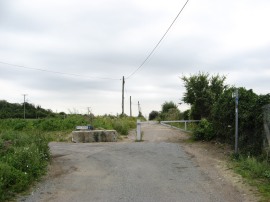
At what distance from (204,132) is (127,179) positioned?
1039cm

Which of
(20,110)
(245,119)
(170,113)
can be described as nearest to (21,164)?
(245,119)

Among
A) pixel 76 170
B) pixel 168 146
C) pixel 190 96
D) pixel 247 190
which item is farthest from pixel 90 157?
pixel 190 96

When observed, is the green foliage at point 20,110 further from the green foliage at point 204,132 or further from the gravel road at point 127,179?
the gravel road at point 127,179

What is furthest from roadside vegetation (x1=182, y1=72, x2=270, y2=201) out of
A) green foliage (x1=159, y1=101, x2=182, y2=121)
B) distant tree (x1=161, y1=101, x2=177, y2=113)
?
distant tree (x1=161, y1=101, x2=177, y2=113)

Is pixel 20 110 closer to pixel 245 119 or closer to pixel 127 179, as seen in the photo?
pixel 245 119

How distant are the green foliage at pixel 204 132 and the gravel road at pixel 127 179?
4049mm

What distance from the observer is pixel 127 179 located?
10523mm

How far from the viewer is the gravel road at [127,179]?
28.3 feet

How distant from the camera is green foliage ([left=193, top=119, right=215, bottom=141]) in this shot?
19.8 metres

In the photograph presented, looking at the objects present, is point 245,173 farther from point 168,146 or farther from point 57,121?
point 57,121

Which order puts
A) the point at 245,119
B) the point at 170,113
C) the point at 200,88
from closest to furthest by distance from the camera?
1. the point at 245,119
2. the point at 200,88
3. the point at 170,113

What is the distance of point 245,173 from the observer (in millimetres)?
10859

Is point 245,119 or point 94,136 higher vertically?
point 245,119

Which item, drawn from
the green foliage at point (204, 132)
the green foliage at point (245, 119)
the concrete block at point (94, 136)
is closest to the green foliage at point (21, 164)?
the green foliage at point (245, 119)
